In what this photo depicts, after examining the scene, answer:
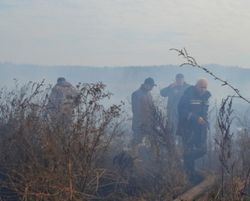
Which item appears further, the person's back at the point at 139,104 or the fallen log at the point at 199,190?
the person's back at the point at 139,104

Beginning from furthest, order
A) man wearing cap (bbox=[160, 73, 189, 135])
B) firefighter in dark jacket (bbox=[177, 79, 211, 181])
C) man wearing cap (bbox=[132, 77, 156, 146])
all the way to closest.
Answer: man wearing cap (bbox=[160, 73, 189, 135]) < man wearing cap (bbox=[132, 77, 156, 146]) < firefighter in dark jacket (bbox=[177, 79, 211, 181])

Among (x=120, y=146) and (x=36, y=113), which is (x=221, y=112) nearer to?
(x=36, y=113)

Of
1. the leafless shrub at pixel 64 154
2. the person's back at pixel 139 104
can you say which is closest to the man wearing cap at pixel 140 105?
the person's back at pixel 139 104

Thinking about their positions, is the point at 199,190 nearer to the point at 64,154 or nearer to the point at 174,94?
the point at 64,154

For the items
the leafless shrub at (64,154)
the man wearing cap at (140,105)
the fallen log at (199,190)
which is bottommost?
the fallen log at (199,190)

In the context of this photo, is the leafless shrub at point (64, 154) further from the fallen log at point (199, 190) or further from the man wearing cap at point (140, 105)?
the man wearing cap at point (140, 105)

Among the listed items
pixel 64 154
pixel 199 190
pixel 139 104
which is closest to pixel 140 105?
pixel 139 104

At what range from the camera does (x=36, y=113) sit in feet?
24.8

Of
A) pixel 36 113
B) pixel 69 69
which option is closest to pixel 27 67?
pixel 69 69

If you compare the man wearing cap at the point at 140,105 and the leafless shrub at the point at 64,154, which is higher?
the man wearing cap at the point at 140,105

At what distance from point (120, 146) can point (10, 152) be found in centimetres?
398

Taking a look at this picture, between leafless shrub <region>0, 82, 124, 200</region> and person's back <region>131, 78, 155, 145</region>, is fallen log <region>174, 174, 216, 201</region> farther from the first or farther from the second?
person's back <region>131, 78, 155, 145</region>

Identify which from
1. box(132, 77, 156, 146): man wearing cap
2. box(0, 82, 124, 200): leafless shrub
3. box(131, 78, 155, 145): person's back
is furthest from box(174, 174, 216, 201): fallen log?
box(131, 78, 155, 145): person's back

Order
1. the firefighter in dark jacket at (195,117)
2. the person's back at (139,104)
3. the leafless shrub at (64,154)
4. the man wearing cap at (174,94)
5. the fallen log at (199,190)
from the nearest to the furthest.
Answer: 1. the leafless shrub at (64,154)
2. the fallen log at (199,190)
3. the firefighter in dark jacket at (195,117)
4. the person's back at (139,104)
5. the man wearing cap at (174,94)
